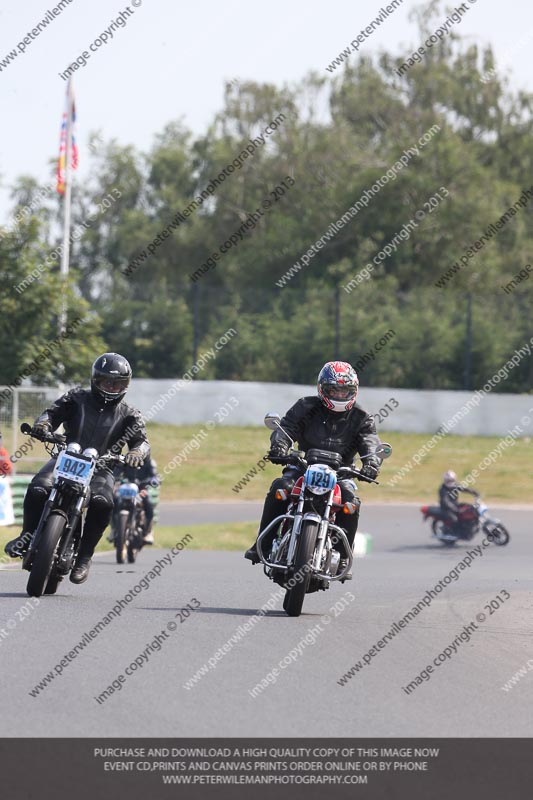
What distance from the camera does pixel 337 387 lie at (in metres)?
10.8

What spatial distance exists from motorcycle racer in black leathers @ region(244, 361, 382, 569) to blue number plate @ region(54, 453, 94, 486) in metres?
1.38

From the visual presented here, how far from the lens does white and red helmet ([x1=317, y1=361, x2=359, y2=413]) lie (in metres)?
10.8

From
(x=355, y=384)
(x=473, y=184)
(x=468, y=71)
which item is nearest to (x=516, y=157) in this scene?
(x=468, y=71)

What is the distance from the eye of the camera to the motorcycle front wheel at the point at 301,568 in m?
9.88

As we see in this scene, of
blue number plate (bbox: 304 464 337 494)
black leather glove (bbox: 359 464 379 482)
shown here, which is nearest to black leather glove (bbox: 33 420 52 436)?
blue number plate (bbox: 304 464 337 494)

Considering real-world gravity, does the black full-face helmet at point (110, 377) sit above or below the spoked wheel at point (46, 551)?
above

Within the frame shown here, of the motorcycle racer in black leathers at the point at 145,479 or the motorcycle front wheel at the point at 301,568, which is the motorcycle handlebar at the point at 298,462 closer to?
the motorcycle front wheel at the point at 301,568

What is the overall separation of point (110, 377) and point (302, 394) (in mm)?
28362

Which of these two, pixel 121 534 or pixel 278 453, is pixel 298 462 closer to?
pixel 278 453

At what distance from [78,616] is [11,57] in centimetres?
A: 1920

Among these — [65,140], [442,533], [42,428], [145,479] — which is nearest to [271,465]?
[65,140]

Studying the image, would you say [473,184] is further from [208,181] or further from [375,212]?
[208,181]
